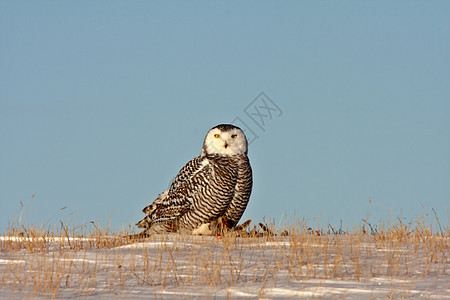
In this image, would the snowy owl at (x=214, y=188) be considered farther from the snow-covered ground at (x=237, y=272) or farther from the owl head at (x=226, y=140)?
the snow-covered ground at (x=237, y=272)

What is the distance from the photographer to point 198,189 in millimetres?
9336

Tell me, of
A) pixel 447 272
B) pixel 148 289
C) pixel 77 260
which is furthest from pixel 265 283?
pixel 77 260

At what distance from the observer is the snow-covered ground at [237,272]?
5.23 meters

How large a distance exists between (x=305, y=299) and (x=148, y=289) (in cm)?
150

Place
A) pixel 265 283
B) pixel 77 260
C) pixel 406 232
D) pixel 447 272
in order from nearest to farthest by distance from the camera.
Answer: pixel 265 283
pixel 447 272
pixel 77 260
pixel 406 232

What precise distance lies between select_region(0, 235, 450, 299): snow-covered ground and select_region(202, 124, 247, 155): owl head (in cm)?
198

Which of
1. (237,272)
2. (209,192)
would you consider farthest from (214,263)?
(209,192)

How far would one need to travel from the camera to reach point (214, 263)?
20.6 feet

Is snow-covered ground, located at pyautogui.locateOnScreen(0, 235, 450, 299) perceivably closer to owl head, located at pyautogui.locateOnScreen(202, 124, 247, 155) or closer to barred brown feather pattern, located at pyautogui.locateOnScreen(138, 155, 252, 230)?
barred brown feather pattern, located at pyautogui.locateOnScreen(138, 155, 252, 230)

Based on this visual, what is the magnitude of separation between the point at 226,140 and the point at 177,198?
1.26 m

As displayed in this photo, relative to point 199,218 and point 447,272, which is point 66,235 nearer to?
point 199,218

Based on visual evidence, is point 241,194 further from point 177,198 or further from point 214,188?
point 177,198

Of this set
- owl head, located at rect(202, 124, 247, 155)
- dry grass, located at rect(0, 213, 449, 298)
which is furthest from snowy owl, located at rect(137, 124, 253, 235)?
dry grass, located at rect(0, 213, 449, 298)

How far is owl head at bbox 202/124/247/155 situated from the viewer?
934 cm
